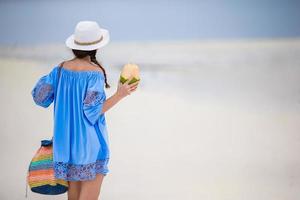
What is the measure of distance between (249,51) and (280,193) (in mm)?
1093

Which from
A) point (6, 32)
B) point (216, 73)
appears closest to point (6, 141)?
point (6, 32)

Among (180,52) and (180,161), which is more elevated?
(180,52)

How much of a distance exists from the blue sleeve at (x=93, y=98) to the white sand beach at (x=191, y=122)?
52.1 inches

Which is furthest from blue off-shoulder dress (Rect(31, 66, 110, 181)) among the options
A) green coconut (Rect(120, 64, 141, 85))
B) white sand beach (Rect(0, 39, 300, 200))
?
white sand beach (Rect(0, 39, 300, 200))

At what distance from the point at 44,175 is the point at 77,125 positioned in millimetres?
324

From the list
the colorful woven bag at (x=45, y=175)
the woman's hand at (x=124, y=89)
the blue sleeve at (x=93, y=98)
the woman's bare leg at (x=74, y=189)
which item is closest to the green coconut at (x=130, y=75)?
the woman's hand at (x=124, y=89)

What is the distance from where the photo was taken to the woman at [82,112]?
2.80 metres

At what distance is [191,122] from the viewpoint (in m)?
4.29

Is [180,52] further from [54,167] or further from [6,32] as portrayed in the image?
[54,167]

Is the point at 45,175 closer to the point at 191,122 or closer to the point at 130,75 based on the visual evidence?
the point at 130,75

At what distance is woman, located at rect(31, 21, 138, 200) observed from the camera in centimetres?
280

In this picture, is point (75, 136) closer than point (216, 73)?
Yes

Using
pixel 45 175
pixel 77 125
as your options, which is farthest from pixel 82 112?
pixel 45 175

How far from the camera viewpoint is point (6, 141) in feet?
14.5
